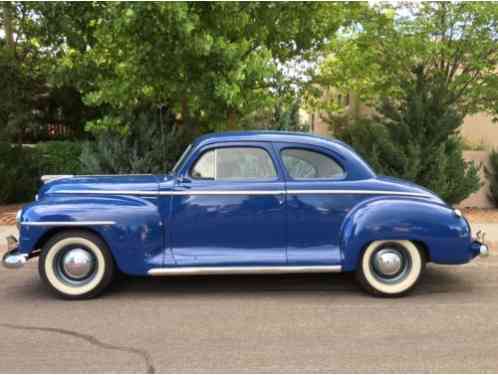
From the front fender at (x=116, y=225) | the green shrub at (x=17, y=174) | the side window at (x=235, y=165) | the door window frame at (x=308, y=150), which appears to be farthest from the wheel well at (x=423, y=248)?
the green shrub at (x=17, y=174)

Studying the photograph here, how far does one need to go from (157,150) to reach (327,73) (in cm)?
617

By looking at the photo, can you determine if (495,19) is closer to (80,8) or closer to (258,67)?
(258,67)

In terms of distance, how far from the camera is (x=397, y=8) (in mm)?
12422

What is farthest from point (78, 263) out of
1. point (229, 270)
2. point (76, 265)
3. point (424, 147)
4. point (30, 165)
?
point (30, 165)

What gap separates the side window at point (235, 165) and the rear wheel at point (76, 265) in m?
1.28

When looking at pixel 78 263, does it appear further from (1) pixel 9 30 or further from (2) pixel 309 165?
(1) pixel 9 30

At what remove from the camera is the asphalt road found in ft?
11.8

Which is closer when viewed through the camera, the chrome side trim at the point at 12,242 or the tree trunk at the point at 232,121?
the chrome side trim at the point at 12,242

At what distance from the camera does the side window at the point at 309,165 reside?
5246 millimetres

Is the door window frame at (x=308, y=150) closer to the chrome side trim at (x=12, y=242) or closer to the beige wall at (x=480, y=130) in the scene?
the chrome side trim at (x=12, y=242)

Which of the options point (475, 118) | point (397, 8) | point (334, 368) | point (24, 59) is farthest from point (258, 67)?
point (475, 118)

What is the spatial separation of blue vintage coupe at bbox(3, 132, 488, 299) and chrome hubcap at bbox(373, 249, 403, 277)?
0.01 meters

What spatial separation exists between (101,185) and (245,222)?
160 cm

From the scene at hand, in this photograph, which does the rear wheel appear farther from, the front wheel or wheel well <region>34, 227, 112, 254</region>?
the front wheel
